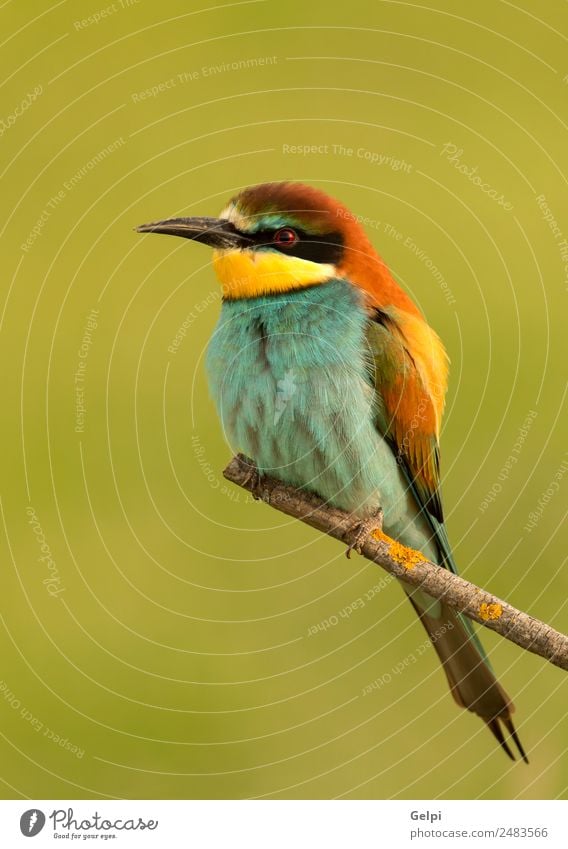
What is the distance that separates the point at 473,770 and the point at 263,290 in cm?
120

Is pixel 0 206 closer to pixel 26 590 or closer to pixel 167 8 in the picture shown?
pixel 167 8

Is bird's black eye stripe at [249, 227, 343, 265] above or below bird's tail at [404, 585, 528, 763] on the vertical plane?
above

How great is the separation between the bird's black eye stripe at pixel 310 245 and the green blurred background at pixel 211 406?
615mm

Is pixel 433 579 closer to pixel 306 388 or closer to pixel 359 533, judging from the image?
pixel 359 533

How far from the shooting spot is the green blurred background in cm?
286

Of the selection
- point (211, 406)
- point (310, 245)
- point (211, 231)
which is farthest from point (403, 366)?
point (211, 406)

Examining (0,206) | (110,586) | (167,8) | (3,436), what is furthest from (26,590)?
(167,8)
